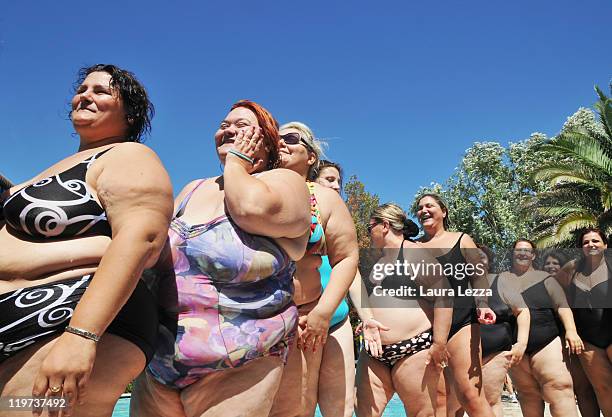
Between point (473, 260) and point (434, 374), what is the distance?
1.09 m

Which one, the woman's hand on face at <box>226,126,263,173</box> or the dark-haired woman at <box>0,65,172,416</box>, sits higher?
the woman's hand on face at <box>226,126,263,173</box>

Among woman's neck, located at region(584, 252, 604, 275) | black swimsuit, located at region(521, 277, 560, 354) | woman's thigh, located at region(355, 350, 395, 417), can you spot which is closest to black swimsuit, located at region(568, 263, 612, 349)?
woman's neck, located at region(584, 252, 604, 275)

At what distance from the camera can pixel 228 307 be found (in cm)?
189

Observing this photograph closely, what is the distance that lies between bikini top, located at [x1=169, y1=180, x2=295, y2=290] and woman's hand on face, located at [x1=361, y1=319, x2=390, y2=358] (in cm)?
209

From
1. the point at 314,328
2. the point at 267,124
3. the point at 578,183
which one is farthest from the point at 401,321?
the point at 578,183

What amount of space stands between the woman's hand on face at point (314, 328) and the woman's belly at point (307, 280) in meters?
0.26

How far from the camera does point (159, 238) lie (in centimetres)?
171

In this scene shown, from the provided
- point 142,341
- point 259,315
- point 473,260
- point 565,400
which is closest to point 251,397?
point 259,315

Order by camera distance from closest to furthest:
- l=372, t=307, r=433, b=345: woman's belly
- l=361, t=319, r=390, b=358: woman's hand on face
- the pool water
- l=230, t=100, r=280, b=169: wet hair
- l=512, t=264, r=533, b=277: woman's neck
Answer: l=230, t=100, r=280, b=169: wet hair
l=361, t=319, r=390, b=358: woman's hand on face
l=372, t=307, r=433, b=345: woman's belly
l=512, t=264, r=533, b=277: woman's neck
the pool water

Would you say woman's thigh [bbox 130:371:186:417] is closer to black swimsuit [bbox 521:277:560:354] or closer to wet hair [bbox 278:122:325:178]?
wet hair [bbox 278:122:325:178]

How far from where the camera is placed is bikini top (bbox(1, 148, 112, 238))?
5.31 feet

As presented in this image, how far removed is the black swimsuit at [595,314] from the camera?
5.56 metres

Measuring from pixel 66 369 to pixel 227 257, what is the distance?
62 cm

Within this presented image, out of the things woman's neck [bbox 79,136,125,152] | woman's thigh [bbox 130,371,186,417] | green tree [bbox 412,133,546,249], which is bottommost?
woman's thigh [bbox 130,371,186,417]
